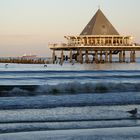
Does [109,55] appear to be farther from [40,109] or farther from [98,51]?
[40,109]

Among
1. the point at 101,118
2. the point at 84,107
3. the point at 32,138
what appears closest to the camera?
the point at 32,138

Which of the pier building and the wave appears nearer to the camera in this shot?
the wave

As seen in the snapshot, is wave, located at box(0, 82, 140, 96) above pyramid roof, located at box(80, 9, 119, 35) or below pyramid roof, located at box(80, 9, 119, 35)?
below

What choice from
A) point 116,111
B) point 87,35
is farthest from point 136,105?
point 87,35

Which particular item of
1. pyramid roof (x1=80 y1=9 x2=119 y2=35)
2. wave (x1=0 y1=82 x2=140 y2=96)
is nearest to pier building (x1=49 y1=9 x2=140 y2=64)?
pyramid roof (x1=80 y1=9 x2=119 y2=35)

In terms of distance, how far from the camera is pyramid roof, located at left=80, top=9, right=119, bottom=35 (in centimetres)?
7706

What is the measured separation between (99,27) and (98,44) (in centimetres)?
600

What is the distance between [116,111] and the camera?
51.4ft

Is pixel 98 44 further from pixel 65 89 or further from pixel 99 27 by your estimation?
pixel 65 89

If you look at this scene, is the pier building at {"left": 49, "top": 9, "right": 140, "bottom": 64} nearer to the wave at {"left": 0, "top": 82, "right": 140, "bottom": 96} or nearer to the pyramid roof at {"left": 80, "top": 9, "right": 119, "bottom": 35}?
the pyramid roof at {"left": 80, "top": 9, "right": 119, "bottom": 35}

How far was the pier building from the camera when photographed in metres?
73.6

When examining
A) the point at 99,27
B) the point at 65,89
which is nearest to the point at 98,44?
the point at 99,27

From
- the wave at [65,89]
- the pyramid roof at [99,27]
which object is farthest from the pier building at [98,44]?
the wave at [65,89]

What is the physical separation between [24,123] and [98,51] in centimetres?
6419
